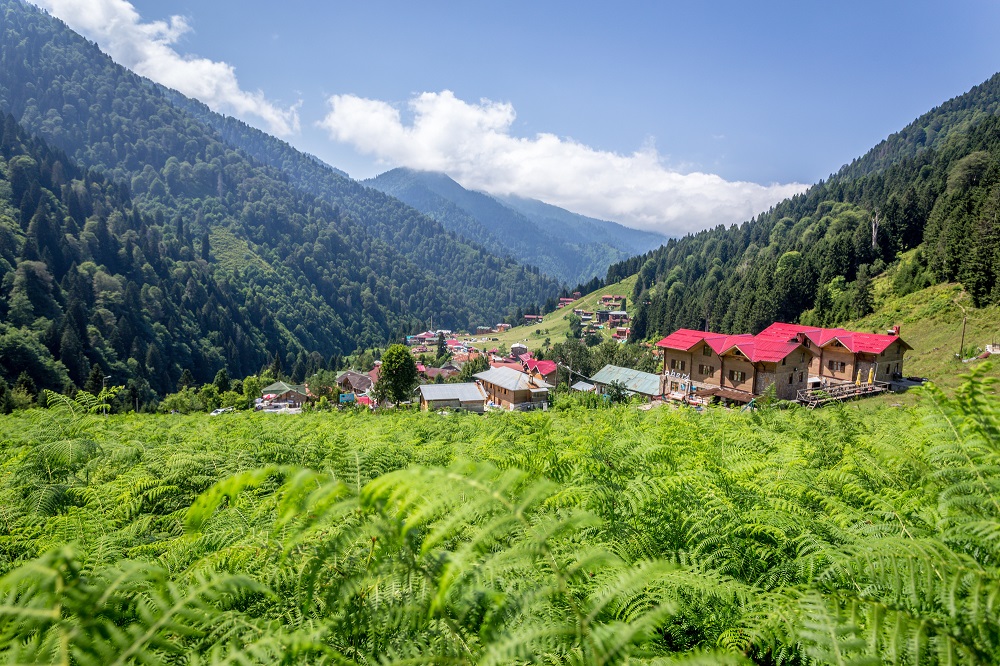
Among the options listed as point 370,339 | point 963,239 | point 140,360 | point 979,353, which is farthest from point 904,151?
point 140,360

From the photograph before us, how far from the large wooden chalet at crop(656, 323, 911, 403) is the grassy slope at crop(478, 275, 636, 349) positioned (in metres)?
97.9

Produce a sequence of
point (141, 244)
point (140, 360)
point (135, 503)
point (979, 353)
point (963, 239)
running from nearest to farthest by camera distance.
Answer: point (135, 503) → point (979, 353) → point (963, 239) → point (140, 360) → point (141, 244)

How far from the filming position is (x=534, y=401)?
65.2 m

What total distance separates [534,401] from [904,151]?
646ft

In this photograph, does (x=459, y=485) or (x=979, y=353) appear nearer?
(x=459, y=485)

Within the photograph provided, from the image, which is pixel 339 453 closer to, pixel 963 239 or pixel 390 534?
pixel 390 534

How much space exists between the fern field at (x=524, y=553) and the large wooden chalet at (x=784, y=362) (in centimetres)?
3652

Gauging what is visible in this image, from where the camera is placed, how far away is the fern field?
1.52 metres

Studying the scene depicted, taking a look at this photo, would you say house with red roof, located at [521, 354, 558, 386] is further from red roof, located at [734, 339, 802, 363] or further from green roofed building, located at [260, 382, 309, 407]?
red roof, located at [734, 339, 802, 363]

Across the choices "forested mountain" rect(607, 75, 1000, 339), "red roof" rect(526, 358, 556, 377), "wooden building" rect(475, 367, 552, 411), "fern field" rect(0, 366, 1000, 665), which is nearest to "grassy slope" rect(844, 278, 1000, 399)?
"forested mountain" rect(607, 75, 1000, 339)

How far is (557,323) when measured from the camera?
166m

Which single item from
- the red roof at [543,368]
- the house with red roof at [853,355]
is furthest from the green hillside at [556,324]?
the house with red roof at [853,355]

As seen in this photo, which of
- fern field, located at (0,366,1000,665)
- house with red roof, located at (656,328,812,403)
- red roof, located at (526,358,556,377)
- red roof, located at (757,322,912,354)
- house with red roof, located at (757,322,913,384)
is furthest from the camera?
red roof, located at (526,358,556,377)

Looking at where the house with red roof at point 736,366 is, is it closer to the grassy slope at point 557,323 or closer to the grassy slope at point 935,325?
the grassy slope at point 935,325
